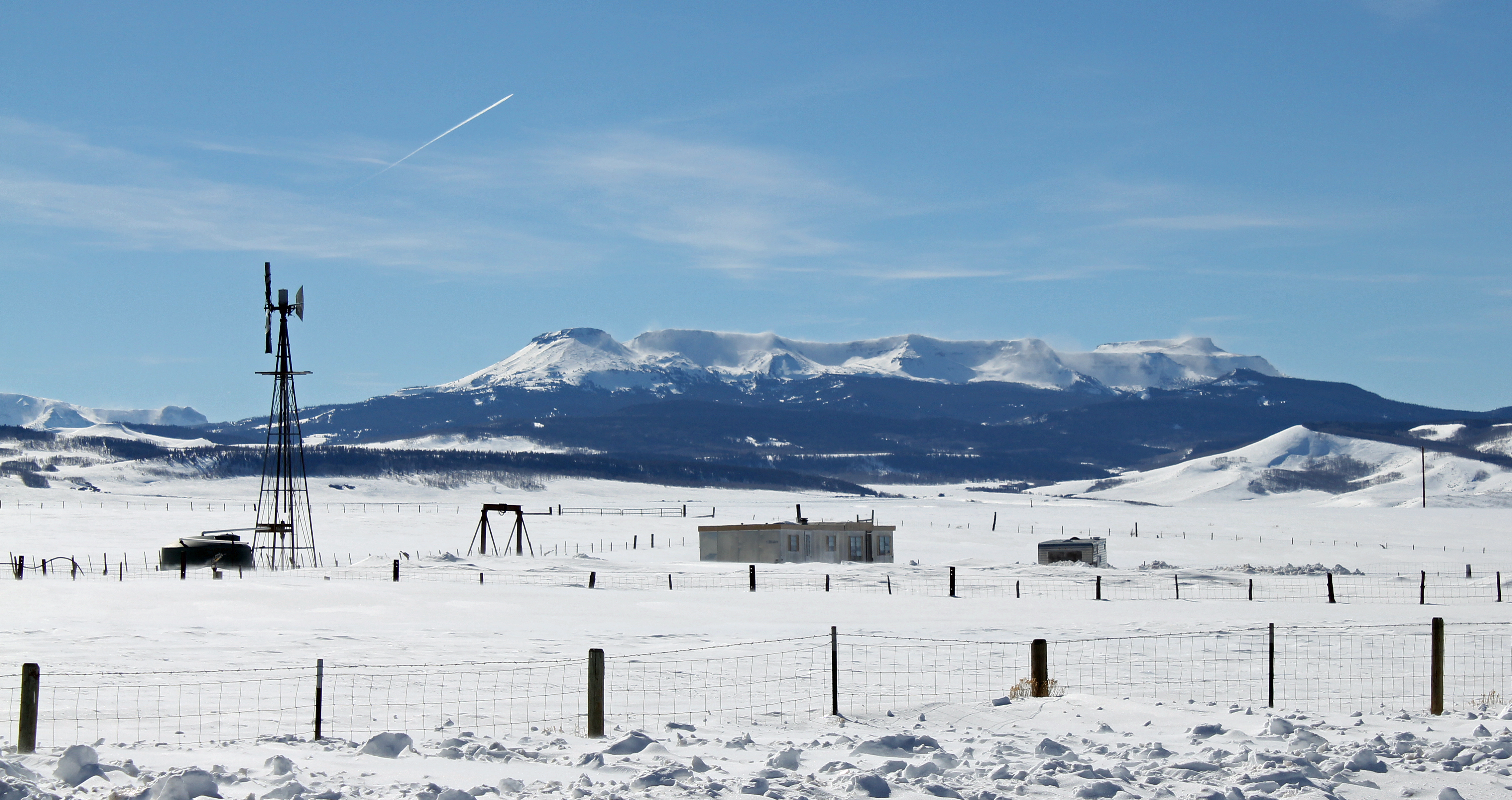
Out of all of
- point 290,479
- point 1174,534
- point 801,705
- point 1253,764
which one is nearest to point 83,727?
point 801,705

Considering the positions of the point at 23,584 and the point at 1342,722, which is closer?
the point at 1342,722

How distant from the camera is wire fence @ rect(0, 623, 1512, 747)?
15281mm

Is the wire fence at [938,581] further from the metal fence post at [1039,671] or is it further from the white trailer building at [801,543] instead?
the metal fence post at [1039,671]

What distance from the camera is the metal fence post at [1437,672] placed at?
15320mm

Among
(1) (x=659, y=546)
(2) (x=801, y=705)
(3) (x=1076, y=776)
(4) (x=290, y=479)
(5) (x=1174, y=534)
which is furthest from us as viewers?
(5) (x=1174, y=534)

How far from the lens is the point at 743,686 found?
19.6m

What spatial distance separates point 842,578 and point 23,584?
2584cm

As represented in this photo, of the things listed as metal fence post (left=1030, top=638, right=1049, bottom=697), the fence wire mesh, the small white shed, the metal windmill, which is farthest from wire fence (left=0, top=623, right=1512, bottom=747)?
the small white shed

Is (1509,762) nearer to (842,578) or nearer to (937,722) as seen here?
(937,722)

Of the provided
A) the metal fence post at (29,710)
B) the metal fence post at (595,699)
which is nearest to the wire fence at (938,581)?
the metal fence post at (595,699)

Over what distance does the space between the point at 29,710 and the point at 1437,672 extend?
1439 centimetres

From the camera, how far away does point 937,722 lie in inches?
584

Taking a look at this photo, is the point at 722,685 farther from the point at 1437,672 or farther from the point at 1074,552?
the point at 1074,552

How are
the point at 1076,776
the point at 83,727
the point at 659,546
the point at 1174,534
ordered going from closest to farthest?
the point at 1076,776 < the point at 83,727 < the point at 659,546 < the point at 1174,534
